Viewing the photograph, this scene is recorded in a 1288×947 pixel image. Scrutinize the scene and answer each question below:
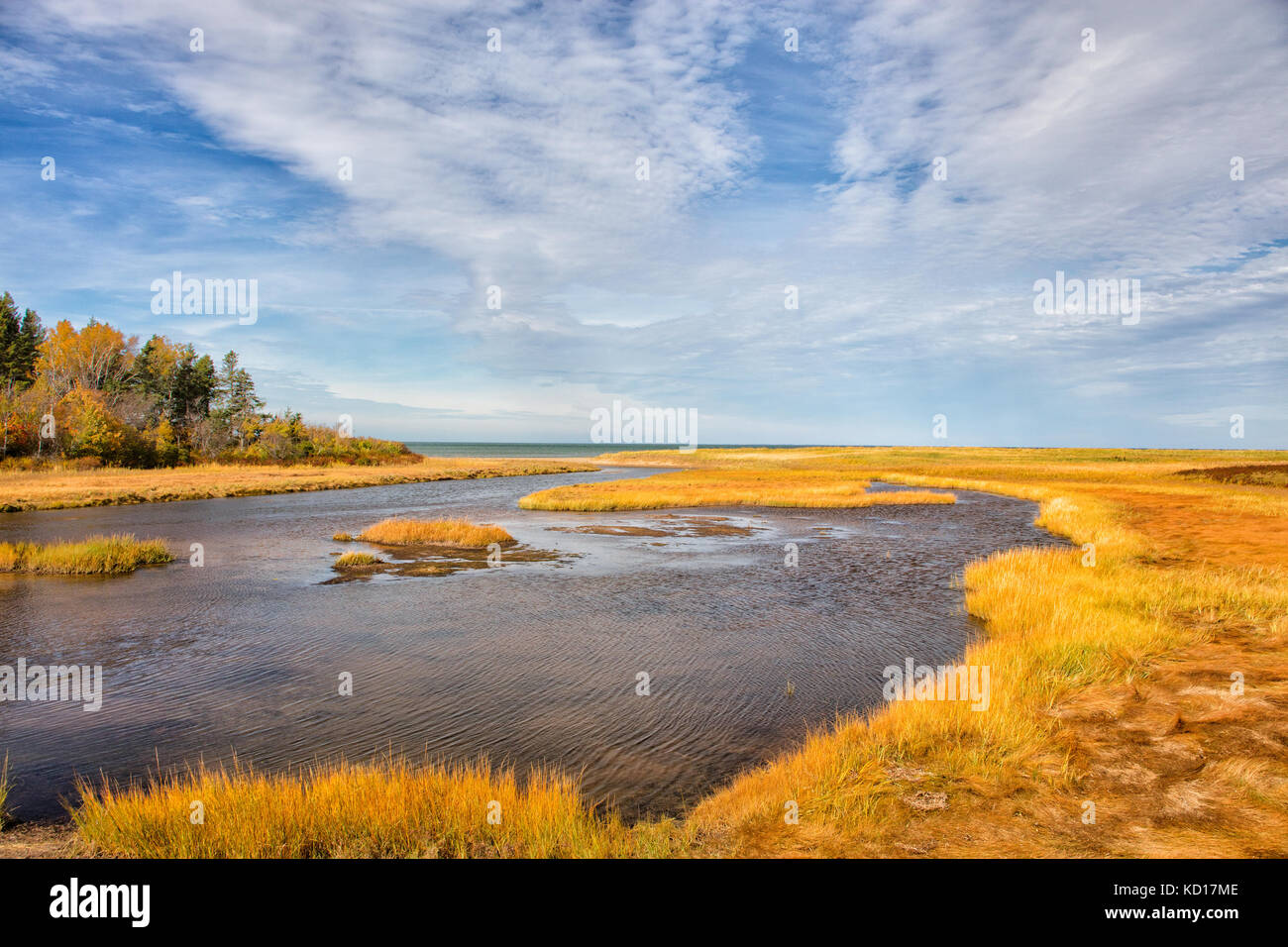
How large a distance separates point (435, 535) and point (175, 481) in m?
46.8

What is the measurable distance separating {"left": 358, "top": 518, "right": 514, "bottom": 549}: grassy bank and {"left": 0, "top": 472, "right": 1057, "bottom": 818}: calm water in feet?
9.02

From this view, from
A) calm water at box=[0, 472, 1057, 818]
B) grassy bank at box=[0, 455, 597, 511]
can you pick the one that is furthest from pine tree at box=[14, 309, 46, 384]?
calm water at box=[0, 472, 1057, 818]

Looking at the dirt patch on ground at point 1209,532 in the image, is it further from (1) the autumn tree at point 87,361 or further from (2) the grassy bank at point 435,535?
(1) the autumn tree at point 87,361

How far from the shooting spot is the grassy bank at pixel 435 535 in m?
30.8

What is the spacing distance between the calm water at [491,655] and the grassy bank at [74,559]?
108 centimetres

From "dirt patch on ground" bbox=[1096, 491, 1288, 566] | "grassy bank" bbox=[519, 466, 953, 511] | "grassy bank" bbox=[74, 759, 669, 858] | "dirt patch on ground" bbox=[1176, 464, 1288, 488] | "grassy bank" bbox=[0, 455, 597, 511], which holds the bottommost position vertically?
"grassy bank" bbox=[74, 759, 669, 858]

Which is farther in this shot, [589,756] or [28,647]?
[28,647]

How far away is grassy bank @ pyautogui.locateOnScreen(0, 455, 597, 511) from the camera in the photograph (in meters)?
46.3

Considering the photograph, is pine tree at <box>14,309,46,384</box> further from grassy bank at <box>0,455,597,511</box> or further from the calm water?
Answer: the calm water

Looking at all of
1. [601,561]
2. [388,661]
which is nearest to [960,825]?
[388,661]

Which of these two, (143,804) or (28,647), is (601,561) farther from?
(143,804)

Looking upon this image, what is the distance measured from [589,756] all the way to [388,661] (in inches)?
260

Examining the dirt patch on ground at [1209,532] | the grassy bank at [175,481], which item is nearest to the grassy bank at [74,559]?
the grassy bank at [175,481]
